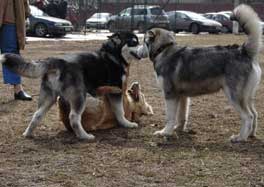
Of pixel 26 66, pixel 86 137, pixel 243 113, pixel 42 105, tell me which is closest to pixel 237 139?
pixel 243 113

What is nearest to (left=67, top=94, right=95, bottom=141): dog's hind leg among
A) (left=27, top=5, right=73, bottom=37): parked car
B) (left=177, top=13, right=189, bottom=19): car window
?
(left=27, top=5, right=73, bottom=37): parked car

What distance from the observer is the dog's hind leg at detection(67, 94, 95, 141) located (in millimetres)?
6125

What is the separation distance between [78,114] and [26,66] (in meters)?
0.81

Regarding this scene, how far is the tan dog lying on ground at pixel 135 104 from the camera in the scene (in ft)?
23.8

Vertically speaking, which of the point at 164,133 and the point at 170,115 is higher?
the point at 170,115

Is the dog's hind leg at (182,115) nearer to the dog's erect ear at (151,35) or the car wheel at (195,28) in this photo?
the dog's erect ear at (151,35)

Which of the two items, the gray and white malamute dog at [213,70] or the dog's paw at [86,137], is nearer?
the gray and white malamute dog at [213,70]

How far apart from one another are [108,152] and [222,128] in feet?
6.12

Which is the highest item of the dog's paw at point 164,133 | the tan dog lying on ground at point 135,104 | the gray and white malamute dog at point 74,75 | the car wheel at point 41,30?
the gray and white malamute dog at point 74,75

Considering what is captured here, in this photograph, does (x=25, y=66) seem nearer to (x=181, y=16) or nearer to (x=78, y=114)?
(x=78, y=114)

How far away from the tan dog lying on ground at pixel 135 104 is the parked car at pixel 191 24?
30138 mm

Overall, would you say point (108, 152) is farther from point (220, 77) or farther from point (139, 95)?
point (139, 95)

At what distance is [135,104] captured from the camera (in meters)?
7.39

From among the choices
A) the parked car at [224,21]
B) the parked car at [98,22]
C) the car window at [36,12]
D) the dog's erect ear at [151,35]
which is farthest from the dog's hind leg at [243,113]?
the parked car at [224,21]
